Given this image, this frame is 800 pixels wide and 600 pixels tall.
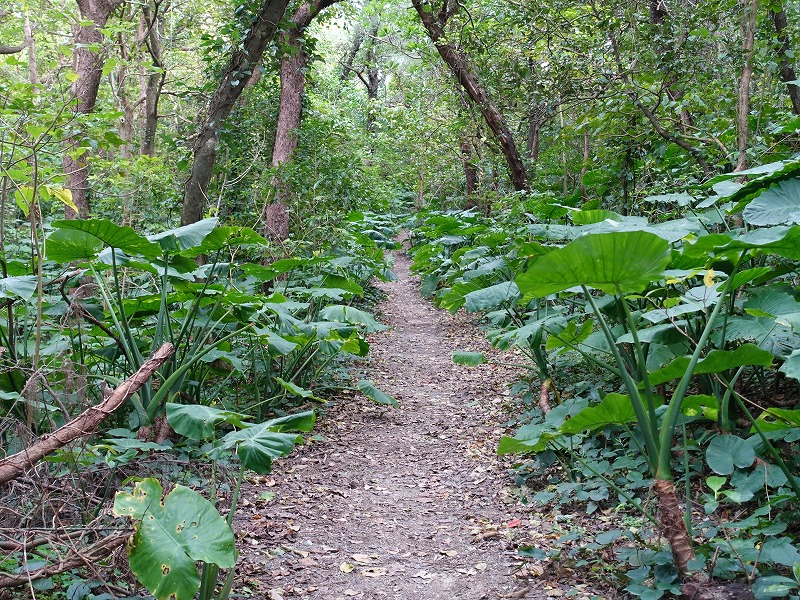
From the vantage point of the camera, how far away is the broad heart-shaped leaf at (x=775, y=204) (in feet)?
9.25

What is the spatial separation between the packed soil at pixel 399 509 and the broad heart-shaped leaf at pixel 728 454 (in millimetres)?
711

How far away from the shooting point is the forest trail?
277 centimetres

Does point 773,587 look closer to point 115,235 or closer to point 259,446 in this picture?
point 259,446

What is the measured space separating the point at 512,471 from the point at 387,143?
13324mm

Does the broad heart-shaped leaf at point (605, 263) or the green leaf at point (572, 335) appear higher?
the broad heart-shaped leaf at point (605, 263)

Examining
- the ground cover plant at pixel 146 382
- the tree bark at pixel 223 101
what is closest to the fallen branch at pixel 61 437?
the ground cover plant at pixel 146 382

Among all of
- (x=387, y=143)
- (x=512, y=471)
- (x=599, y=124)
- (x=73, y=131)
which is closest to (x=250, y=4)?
(x=73, y=131)

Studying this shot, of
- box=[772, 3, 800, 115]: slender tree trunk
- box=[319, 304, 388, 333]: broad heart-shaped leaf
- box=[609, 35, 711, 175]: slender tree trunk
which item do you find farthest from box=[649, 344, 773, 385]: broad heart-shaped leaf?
box=[772, 3, 800, 115]: slender tree trunk

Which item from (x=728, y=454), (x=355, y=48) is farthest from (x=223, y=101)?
(x=355, y=48)

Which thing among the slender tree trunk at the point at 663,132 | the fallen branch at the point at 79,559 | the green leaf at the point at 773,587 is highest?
the slender tree trunk at the point at 663,132

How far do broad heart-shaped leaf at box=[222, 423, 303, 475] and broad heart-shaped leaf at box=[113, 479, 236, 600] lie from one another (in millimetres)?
196

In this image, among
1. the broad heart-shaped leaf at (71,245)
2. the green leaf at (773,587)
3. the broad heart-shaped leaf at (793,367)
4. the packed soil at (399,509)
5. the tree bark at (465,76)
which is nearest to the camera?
the broad heart-shaped leaf at (793,367)

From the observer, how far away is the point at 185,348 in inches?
148

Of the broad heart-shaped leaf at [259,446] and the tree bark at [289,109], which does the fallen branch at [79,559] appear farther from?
the tree bark at [289,109]
